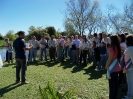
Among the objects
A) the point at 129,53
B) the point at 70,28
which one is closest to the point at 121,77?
the point at 129,53

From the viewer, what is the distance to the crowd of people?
4758 mm

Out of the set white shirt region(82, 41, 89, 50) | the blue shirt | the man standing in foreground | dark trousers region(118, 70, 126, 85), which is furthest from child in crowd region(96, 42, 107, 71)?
the blue shirt

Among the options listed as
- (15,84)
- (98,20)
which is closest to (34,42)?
(15,84)

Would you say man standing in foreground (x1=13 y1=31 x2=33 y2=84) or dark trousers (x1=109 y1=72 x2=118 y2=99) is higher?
man standing in foreground (x1=13 y1=31 x2=33 y2=84)

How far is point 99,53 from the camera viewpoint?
10.5 meters

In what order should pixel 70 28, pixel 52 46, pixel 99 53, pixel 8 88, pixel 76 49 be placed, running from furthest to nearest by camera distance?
pixel 70 28 → pixel 52 46 → pixel 76 49 → pixel 99 53 → pixel 8 88

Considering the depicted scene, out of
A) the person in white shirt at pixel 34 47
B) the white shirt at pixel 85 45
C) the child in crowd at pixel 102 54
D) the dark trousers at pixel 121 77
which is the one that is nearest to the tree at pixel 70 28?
the person in white shirt at pixel 34 47

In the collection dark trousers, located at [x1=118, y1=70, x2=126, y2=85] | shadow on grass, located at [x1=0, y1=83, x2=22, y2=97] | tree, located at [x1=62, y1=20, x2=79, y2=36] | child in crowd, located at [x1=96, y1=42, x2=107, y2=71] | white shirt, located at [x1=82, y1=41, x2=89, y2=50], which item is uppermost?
tree, located at [x1=62, y1=20, x2=79, y2=36]

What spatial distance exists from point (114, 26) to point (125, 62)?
29.7 metres

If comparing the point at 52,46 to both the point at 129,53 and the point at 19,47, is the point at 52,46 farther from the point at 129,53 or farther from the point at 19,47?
the point at 129,53

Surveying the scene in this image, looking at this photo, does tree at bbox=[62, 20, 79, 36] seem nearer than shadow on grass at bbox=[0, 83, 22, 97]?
No

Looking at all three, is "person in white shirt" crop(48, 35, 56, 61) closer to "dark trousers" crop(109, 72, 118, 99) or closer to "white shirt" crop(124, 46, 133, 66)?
"dark trousers" crop(109, 72, 118, 99)

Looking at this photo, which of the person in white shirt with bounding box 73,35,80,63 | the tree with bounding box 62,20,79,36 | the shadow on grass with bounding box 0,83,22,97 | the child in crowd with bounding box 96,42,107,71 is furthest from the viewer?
the tree with bounding box 62,20,79,36

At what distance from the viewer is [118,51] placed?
15.6 feet
